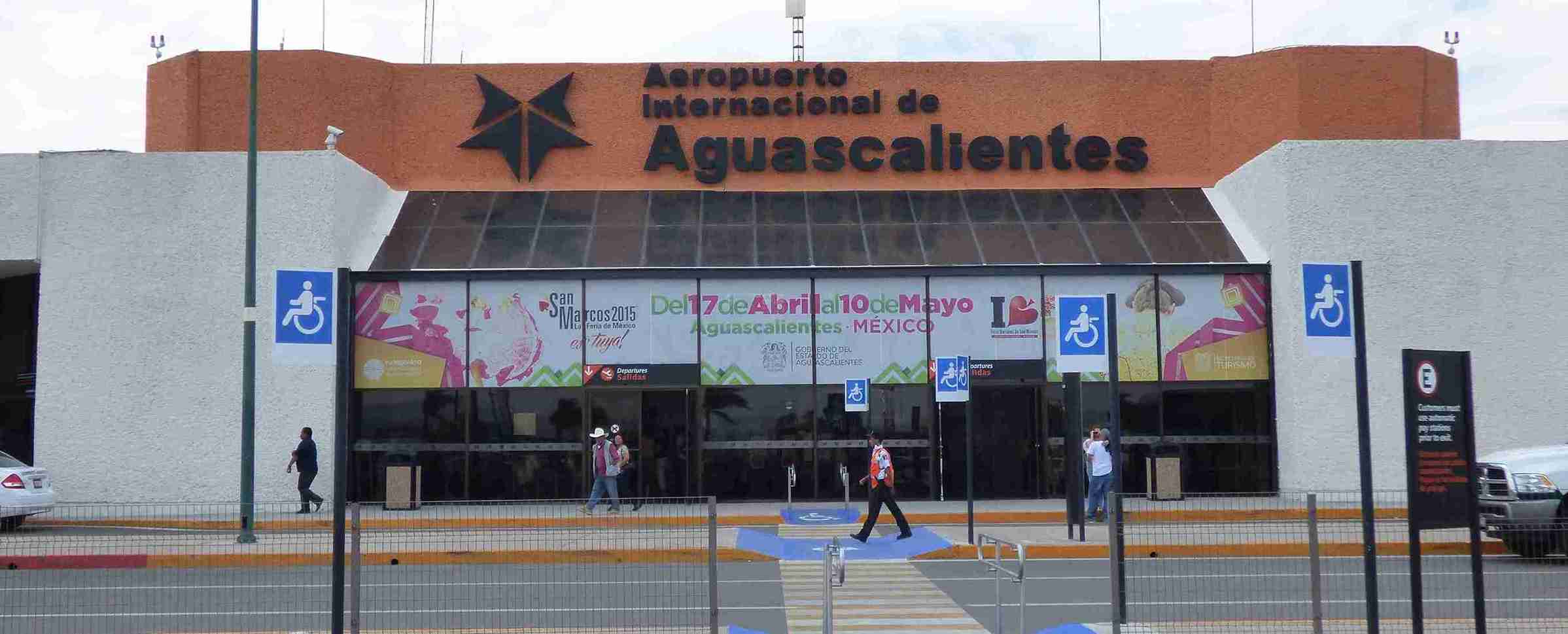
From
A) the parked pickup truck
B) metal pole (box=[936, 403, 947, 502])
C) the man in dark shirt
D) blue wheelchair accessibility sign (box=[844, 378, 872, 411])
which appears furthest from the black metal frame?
the parked pickup truck

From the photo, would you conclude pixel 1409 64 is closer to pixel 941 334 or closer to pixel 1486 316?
pixel 1486 316

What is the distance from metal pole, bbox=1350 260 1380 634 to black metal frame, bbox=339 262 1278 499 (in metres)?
15.5

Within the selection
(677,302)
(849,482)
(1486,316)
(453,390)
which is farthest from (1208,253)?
(453,390)

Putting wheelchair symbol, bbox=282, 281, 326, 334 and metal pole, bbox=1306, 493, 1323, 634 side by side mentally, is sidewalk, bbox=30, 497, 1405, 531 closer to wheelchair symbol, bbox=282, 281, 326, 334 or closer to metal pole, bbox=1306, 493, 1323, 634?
metal pole, bbox=1306, 493, 1323, 634

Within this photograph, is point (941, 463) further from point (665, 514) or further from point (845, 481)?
point (665, 514)

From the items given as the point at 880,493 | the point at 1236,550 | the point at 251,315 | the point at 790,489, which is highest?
the point at 251,315

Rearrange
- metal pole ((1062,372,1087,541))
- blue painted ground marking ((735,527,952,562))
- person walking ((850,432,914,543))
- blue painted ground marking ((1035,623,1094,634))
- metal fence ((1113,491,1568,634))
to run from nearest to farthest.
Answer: blue painted ground marking ((1035,623,1094,634)) → metal fence ((1113,491,1568,634)) → blue painted ground marking ((735,527,952,562)) → person walking ((850,432,914,543)) → metal pole ((1062,372,1087,541))

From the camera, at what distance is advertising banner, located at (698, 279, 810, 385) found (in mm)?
26141

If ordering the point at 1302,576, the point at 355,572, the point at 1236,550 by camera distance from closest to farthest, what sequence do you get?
1. the point at 355,572
2. the point at 1302,576
3. the point at 1236,550

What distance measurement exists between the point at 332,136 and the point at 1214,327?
53.7 feet

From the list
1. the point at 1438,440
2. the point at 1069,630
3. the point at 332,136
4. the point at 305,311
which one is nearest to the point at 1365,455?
the point at 1438,440

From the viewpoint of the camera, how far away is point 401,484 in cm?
2483

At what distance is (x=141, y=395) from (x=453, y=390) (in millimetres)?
5364

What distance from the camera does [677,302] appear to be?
85.7 ft
